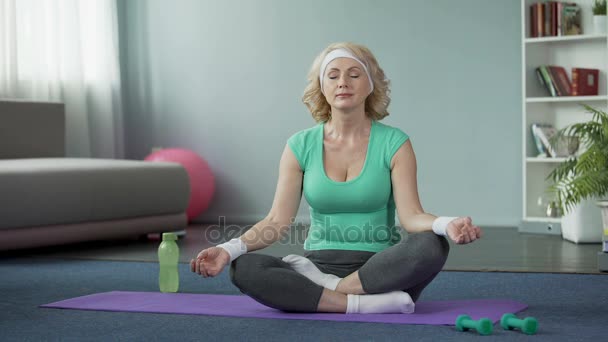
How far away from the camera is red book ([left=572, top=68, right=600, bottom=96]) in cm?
459

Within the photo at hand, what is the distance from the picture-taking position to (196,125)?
5.77 m

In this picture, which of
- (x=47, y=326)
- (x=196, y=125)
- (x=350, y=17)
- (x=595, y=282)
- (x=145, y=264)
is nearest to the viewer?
(x=47, y=326)

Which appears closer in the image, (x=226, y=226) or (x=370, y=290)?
(x=370, y=290)

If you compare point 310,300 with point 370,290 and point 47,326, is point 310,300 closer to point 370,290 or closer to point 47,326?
point 370,290

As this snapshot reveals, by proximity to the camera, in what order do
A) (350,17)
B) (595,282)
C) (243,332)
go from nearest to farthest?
(243,332)
(595,282)
(350,17)

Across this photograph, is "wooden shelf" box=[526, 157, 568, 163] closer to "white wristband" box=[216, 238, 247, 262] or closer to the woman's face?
the woman's face

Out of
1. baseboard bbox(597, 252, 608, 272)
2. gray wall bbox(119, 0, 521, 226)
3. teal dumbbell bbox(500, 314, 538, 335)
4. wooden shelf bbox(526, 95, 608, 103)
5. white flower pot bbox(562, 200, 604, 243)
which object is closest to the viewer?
teal dumbbell bbox(500, 314, 538, 335)

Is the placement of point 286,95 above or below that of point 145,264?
above

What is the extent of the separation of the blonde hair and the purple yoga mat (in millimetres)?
554

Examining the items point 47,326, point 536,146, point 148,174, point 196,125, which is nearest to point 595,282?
point 47,326

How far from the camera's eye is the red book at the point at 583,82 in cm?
459

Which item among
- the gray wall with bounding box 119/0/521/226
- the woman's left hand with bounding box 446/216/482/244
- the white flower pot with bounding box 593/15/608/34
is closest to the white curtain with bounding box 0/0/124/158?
the gray wall with bounding box 119/0/521/226

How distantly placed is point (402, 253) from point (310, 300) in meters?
0.26

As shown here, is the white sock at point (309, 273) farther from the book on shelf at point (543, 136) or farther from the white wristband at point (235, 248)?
the book on shelf at point (543, 136)
